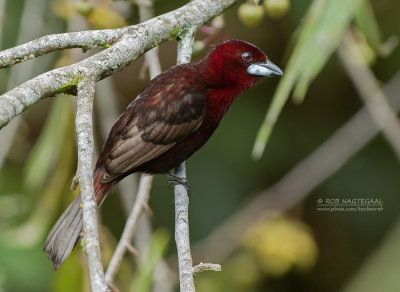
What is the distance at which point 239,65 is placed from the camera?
3.85 m

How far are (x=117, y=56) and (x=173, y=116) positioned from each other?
2.56ft

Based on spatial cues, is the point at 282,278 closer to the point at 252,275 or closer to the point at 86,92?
the point at 252,275

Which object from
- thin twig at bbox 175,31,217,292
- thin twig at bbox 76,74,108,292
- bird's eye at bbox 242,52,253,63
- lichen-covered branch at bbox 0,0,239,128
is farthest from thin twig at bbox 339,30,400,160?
thin twig at bbox 76,74,108,292

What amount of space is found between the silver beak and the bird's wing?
0.38 meters

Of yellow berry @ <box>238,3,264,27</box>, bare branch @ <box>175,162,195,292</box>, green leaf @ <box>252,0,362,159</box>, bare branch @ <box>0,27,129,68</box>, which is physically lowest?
bare branch @ <box>175,162,195,292</box>

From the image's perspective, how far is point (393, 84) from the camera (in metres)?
5.04

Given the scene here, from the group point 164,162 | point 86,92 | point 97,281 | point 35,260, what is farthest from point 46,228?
point 97,281

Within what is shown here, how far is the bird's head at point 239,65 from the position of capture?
3.82 metres

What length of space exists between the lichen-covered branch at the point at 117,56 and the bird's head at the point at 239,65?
31 cm

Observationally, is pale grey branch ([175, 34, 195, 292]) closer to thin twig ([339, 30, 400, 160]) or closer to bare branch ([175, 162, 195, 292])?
bare branch ([175, 162, 195, 292])

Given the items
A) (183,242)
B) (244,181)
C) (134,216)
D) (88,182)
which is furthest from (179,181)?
(244,181)

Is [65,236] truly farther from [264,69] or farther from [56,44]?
[264,69]

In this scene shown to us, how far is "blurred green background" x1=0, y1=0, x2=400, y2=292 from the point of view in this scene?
443 cm

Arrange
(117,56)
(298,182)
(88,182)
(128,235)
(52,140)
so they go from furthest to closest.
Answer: (298,182), (52,140), (128,235), (117,56), (88,182)
